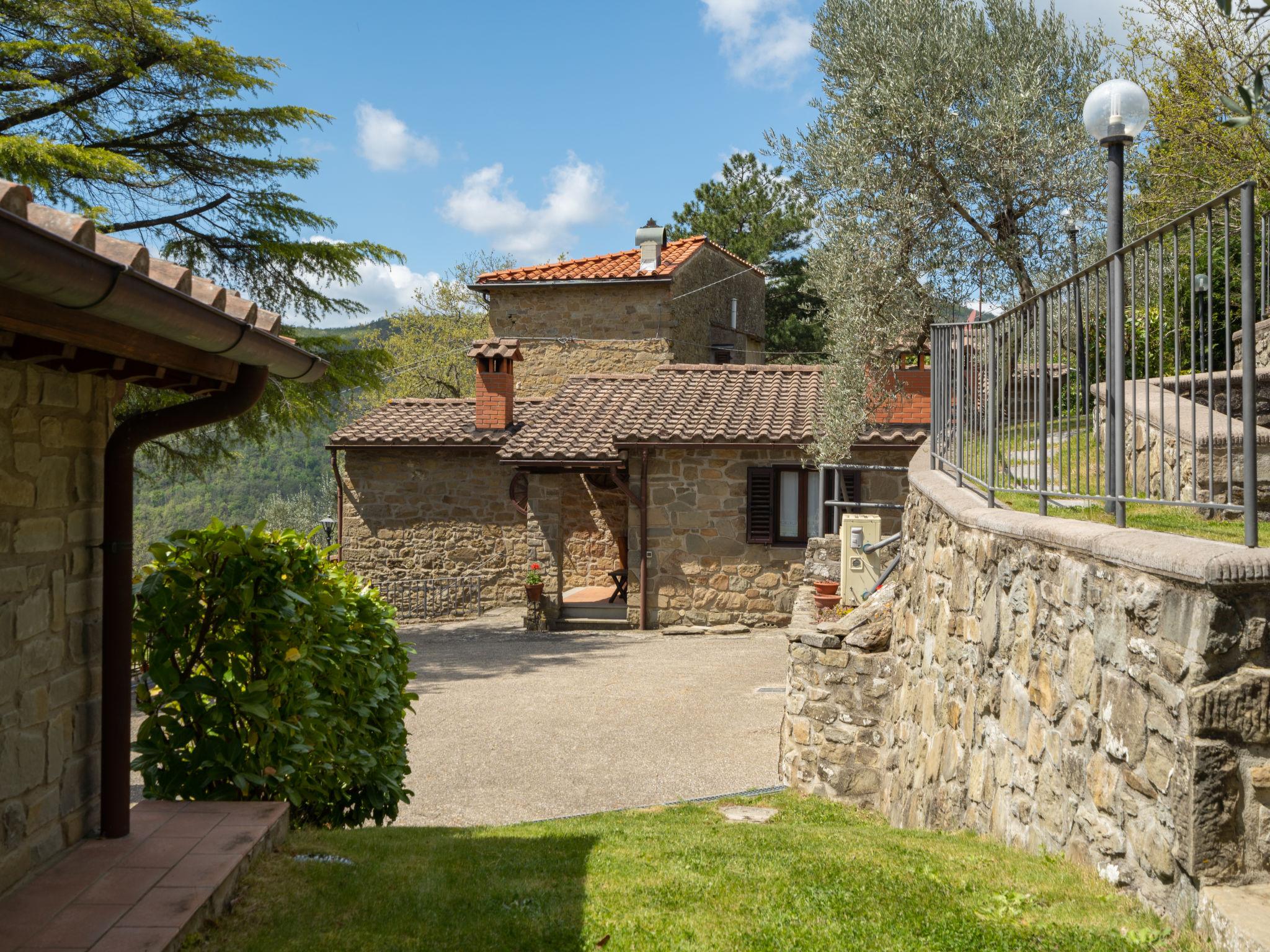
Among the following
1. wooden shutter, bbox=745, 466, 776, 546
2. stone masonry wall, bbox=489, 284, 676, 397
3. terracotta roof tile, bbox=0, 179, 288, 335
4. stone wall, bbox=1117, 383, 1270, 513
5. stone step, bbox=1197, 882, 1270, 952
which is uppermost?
stone masonry wall, bbox=489, 284, 676, 397

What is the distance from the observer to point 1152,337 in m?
7.80

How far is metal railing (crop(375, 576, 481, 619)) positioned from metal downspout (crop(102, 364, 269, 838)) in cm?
1410

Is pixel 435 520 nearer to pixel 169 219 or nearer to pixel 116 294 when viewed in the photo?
pixel 169 219

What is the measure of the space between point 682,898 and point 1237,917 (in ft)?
6.56

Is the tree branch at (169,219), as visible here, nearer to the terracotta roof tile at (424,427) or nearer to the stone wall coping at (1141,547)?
the terracotta roof tile at (424,427)

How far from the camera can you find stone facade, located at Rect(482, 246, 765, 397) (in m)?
22.0

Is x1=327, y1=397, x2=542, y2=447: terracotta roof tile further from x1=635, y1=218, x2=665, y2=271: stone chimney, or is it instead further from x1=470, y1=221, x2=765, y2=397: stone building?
x1=635, y1=218, x2=665, y2=271: stone chimney

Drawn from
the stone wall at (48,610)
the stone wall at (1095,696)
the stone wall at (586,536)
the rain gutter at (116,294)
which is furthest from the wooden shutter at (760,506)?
the rain gutter at (116,294)

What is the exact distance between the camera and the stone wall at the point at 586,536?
18.8 meters

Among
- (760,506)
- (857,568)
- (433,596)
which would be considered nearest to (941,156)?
(857,568)

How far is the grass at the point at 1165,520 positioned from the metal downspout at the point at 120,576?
11.0ft

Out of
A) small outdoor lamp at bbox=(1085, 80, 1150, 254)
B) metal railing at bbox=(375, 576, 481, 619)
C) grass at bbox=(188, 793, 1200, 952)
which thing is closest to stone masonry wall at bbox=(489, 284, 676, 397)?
metal railing at bbox=(375, 576, 481, 619)

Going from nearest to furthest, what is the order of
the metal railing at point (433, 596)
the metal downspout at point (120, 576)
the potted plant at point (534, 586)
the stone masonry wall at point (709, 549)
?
the metal downspout at point (120, 576)
the stone masonry wall at point (709, 549)
the potted plant at point (534, 586)
the metal railing at point (433, 596)

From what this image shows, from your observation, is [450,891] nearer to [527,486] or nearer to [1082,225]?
[1082,225]
